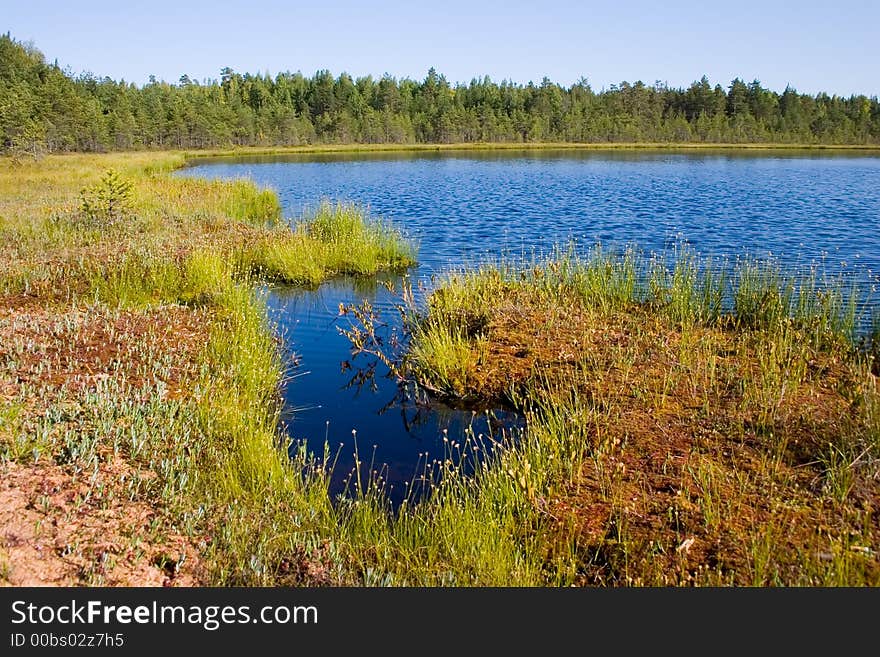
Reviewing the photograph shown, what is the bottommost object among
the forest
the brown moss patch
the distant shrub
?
the brown moss patch

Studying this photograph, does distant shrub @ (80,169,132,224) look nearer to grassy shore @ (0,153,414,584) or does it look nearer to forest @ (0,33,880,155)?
grassy shore @ (0,153,414,584)

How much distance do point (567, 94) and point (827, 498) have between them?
128 m

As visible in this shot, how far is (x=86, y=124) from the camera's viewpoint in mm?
67312

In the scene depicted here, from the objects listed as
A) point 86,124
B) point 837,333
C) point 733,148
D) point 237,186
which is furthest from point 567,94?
point 837,333

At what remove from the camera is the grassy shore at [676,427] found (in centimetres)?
439

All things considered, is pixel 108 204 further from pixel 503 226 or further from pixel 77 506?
pixel 77 506

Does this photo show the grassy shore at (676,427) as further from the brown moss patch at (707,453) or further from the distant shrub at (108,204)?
the distant shrub at (108,204)

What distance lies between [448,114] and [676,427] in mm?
101326

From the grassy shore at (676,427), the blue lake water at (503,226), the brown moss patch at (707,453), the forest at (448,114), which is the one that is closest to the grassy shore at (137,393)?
the blue lake water at (503,226)

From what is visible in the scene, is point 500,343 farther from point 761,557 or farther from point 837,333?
point 761,557

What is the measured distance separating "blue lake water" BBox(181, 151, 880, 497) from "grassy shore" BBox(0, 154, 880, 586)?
0.58 meters

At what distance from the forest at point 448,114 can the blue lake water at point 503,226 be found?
43.9 metres

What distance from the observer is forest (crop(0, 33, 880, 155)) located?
278 ft

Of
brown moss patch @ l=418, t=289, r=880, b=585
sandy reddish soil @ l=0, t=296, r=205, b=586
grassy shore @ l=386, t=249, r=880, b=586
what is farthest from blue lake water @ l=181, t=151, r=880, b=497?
sandy reddish soil @ l=0, t=296, r=205, b=586
